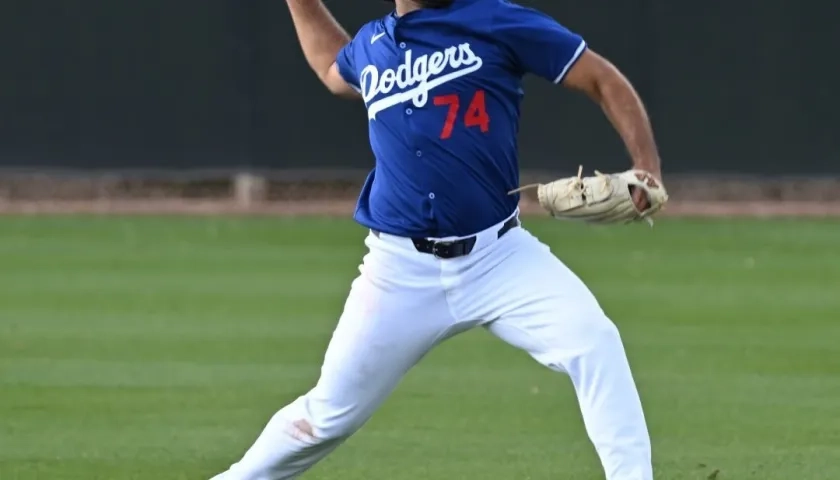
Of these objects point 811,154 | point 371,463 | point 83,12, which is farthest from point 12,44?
point 371,463

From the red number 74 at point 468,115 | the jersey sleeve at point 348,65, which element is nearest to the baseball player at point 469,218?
the red number 74 at point 468,115

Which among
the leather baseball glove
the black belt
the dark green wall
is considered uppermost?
the leather baseball glove

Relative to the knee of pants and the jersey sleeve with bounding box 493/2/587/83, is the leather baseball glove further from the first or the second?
the knee of pants

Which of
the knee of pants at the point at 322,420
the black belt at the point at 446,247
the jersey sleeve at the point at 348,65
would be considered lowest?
the knee of pants at the point at 322,420

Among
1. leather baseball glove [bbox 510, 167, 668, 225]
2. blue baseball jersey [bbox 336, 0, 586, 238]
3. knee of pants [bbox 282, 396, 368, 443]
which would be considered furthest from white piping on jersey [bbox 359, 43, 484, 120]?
knee of pants [bbox 282, 396, 368, 443]

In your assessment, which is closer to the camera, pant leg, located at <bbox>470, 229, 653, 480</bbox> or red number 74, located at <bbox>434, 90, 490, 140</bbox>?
pant leg, located at <bbox>470, 229, 653, 480</bbox>

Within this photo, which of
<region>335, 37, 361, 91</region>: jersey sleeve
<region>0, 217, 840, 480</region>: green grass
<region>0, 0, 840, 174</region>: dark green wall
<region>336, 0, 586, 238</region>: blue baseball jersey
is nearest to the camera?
<region>336, 0, 586, 238</region>: blue baseball jersey

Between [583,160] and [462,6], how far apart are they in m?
11.8

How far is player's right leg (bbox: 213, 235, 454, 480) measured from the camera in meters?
5.34

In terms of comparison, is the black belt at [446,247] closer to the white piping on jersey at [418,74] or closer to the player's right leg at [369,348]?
the player's right leg at [369,348]

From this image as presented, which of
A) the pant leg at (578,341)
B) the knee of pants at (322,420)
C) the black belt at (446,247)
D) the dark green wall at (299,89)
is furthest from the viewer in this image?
the dark green wall at (299,89)

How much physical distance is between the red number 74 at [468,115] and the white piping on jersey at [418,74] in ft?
0.21

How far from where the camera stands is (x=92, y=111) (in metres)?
17.3

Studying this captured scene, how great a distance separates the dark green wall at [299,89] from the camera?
16.8 meters
